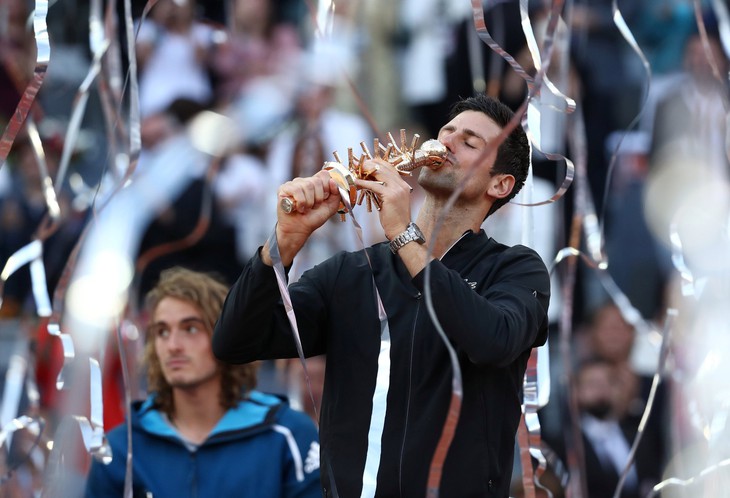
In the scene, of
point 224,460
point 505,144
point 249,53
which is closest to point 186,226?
point 249,53

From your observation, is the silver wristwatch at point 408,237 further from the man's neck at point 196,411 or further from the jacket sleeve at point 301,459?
the man's neck at point 196,411

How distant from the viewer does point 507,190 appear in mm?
→ 3143

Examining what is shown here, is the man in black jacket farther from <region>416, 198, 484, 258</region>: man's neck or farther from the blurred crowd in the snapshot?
the blurred crowd

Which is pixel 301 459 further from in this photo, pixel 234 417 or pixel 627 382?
pixel 627 382

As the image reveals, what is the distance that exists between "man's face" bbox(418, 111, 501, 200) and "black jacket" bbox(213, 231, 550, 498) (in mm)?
132

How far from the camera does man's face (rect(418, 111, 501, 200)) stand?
9.65 ft

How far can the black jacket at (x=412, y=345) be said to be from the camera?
267cm

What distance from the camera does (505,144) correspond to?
3150mm

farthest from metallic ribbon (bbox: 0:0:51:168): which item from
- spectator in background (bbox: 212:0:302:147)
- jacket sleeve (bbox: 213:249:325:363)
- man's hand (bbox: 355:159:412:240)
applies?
spectator in background (bbox: 212:0:302:147)

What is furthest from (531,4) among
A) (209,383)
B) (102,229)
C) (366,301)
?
(366,301)

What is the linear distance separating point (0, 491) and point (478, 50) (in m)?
3.46

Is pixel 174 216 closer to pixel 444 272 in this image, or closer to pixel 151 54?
pixel 151 54

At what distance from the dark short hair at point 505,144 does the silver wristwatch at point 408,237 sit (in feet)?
1.41

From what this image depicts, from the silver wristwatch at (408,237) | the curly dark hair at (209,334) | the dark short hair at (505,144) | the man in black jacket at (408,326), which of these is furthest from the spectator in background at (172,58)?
the silver wristwatch at (408,237)
